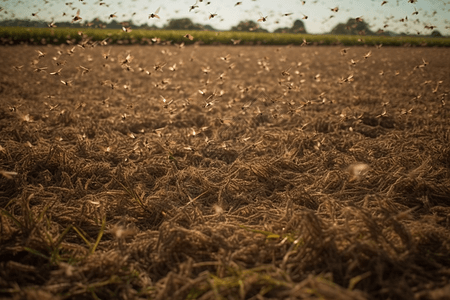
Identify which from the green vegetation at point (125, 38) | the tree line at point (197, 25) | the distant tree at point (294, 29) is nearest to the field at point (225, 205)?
the tree line at point (197, 25)

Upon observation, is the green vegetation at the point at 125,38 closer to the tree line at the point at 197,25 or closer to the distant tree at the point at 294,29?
the tree line at the point at 197,25

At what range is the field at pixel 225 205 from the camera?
1658 millimetres

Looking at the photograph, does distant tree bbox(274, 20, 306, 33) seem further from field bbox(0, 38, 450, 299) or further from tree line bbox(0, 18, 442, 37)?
field bbox(0, 38, 450, 299)

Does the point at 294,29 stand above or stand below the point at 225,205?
above

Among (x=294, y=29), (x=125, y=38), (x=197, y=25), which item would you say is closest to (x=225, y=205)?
(x=197, y=25)

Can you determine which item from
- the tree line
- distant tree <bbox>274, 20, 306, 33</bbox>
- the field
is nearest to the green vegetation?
the tree line

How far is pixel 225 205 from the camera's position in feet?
8.80

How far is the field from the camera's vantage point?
5.44ft

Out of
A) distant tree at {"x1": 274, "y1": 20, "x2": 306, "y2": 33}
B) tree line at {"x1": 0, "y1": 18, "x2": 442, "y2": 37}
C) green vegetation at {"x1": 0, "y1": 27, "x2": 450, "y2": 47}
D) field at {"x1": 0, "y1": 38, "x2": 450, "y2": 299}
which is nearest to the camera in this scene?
field at {"x1": 0, "y1": 38, "x2": 450, "y2": 299}

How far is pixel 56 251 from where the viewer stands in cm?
Result: 186

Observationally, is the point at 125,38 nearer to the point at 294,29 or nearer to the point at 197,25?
A: the point at 197,25

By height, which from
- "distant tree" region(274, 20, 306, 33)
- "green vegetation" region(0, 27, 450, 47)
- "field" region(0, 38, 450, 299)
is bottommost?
"field" region(0, 38, 450, 299)

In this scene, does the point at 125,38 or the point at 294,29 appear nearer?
the point at 125,38

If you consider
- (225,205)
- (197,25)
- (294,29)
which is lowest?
(225,205)
